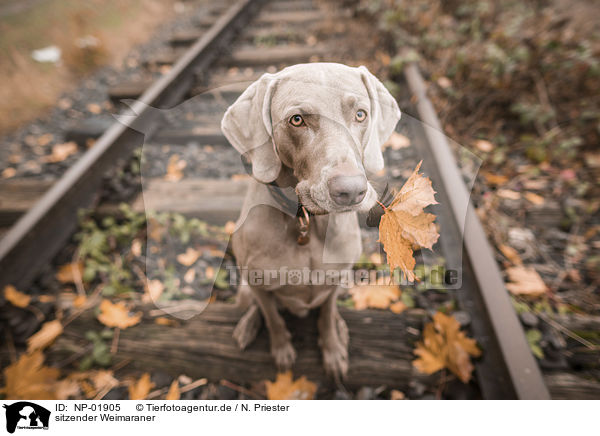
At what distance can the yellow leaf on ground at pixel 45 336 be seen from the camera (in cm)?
193

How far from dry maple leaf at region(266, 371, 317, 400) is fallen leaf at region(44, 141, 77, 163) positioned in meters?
3.36

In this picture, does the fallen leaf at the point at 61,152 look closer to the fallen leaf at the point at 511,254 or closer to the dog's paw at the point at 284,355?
the dog's paw at the point at 284,355

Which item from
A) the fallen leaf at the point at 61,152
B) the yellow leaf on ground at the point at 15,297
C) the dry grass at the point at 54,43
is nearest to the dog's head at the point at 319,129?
the yellow leaf on ground at the point at 15,297

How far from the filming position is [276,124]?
93 cm

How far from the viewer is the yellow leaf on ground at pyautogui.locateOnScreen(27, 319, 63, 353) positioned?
6.32 feet

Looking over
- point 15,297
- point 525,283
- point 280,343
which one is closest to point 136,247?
point 15,297

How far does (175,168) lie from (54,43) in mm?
2843

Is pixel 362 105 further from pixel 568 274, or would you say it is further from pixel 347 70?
A: pixel 568 274

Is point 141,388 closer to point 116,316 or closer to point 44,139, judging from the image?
point 116,316

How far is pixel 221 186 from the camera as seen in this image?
2551 millimetres

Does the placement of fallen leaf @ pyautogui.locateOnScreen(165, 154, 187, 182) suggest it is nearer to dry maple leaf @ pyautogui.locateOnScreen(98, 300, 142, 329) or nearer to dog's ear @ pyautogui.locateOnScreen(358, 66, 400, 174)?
dry maple leaf @ pyautogui.locateOnScreen(98, 300, 142, 329)

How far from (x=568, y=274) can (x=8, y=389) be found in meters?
3.93
